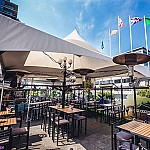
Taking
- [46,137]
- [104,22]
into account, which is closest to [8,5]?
[104,22]

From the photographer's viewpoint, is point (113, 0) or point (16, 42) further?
point (113, 0)

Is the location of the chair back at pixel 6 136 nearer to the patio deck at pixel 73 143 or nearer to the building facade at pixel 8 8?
the patio deck at pixel 73 143

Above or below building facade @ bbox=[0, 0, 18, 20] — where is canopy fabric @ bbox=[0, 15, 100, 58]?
below

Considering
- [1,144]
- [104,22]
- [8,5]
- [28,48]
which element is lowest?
[1,144]

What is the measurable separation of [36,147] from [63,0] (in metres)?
6.00

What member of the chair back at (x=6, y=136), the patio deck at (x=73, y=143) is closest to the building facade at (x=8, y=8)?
the patio deck at (x=73, y=143)

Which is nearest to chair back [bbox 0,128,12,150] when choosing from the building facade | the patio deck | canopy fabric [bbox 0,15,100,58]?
the patio deck

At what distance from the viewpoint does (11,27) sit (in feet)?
4.69

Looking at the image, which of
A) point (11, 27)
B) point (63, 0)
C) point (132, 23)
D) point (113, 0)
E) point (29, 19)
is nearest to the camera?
point (11, 27)

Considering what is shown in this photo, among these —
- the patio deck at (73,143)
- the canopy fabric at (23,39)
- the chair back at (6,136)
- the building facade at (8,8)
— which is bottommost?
the patio deck at (73,143)

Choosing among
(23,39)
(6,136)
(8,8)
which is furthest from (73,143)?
(8,8)

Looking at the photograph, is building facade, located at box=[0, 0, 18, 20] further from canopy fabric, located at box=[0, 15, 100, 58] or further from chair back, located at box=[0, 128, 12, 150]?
chair back, located at box=[0, 128, 12, 150]

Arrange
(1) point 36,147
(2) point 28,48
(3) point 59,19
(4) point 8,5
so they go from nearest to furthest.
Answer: (2) point 28,48
(1) point 36,147
(3) point 59,19
(4) point 8,5

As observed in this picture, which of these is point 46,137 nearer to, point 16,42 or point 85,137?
point 85,137
